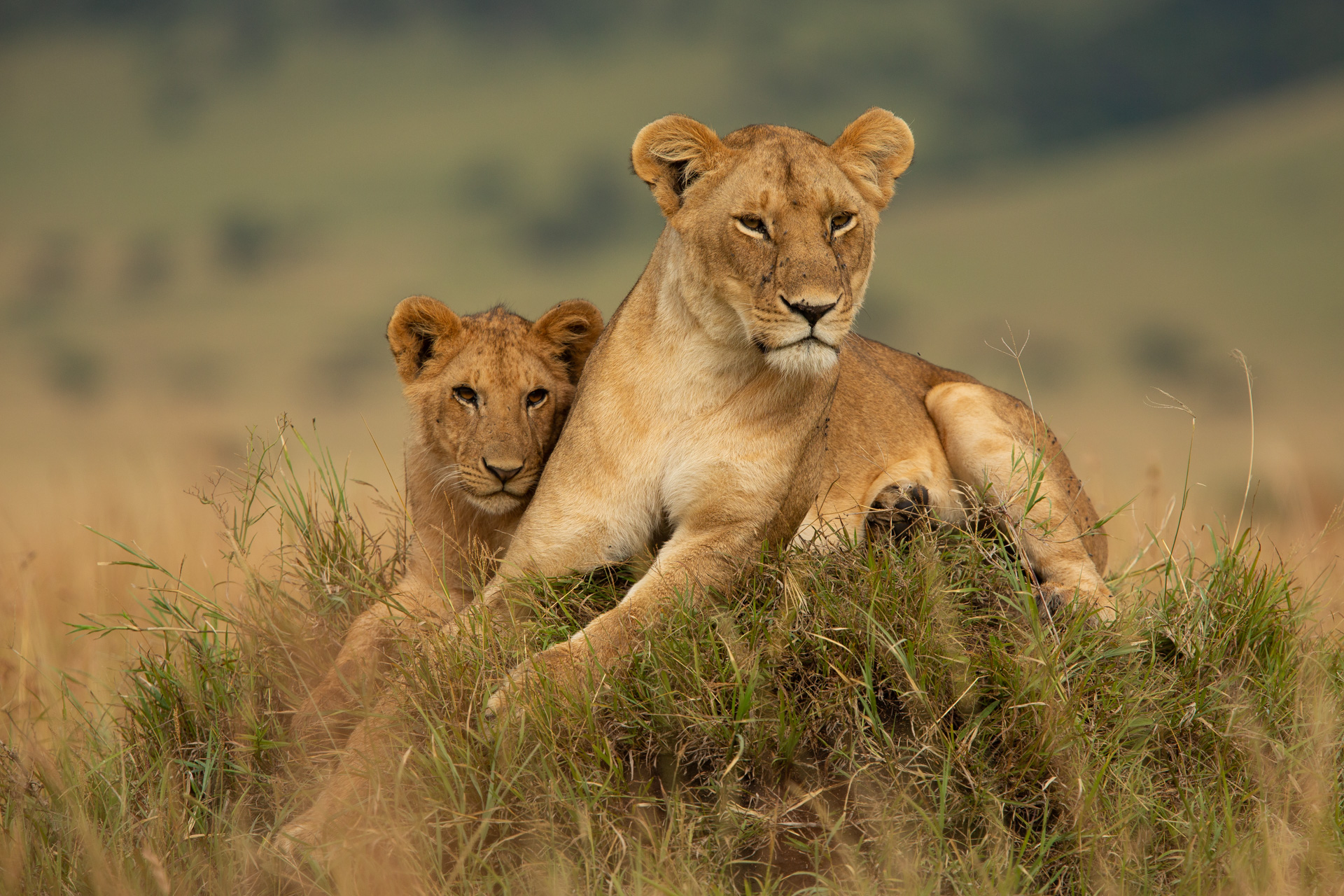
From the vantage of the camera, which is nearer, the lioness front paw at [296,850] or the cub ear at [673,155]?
the lioness front paw at [296,850]

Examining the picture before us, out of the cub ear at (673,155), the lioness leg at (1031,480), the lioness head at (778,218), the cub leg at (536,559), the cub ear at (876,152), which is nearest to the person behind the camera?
the cub leg at (536,559)

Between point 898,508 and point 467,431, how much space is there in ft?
5.21

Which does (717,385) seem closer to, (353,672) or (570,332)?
(570,332)

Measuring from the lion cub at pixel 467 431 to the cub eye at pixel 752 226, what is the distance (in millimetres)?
1135

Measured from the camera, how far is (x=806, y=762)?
3223 mm

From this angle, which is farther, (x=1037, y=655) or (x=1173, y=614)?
(x=1173, y=614)

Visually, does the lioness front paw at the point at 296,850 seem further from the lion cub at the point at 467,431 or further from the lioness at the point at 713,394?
the lion cub at the point at 467,431

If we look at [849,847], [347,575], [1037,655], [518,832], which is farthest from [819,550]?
[347,575]

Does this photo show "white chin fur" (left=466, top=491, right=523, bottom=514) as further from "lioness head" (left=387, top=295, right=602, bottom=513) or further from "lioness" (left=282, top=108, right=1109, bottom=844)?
"lioness" (left=282, top=108, right=1109, bottom=844)

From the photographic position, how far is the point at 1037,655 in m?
3.38

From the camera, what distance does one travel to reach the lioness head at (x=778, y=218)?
11.3 feet

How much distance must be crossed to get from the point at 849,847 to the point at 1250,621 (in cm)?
172

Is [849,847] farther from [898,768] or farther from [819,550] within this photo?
[819,550]

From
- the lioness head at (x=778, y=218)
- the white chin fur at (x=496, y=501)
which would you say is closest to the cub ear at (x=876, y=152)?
the lioness head at (x=778, y=218)
